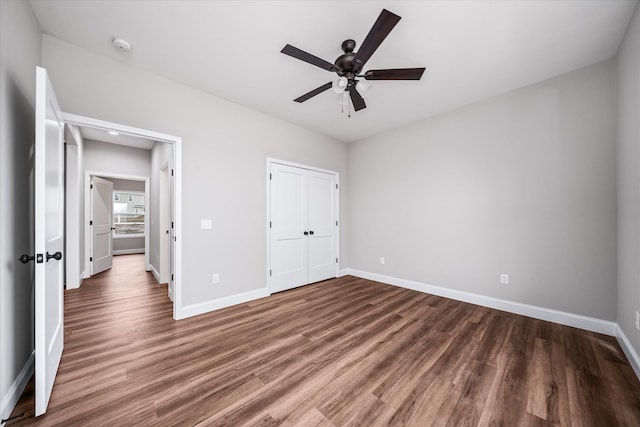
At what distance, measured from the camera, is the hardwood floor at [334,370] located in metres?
1.42

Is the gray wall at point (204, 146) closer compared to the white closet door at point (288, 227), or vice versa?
the gray wall at point (204, 146)

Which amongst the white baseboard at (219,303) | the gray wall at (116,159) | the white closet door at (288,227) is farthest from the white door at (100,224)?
the white closet door at (288,227)

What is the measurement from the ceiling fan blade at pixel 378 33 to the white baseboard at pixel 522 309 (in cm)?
325

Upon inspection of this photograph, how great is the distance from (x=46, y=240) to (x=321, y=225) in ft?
11.4

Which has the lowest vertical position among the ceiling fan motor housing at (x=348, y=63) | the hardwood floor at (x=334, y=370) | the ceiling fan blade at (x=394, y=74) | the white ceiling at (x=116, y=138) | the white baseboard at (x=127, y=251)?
the white baseboard at (x=127, y=251)

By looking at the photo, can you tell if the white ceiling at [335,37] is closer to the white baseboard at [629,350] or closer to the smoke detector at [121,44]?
the smoke detector at [121,44]

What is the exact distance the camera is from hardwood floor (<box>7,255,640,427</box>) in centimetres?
142

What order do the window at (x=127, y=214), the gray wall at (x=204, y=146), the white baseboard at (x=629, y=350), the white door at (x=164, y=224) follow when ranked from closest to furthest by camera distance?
the white baseboard at (x=629, y=350)
the gray wall at (x=204, y=146)
the white door at (x=164, y=224)
the window at (x=127, y=214)

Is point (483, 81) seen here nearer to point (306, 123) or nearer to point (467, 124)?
point (467, 124)

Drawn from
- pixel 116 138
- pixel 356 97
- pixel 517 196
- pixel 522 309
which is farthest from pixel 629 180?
pixel 116 138

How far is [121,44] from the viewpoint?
7.03 feet

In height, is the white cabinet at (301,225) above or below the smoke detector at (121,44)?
below

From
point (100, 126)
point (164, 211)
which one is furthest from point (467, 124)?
point (164, 211)

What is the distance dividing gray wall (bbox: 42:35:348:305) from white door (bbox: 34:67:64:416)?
635 mm
